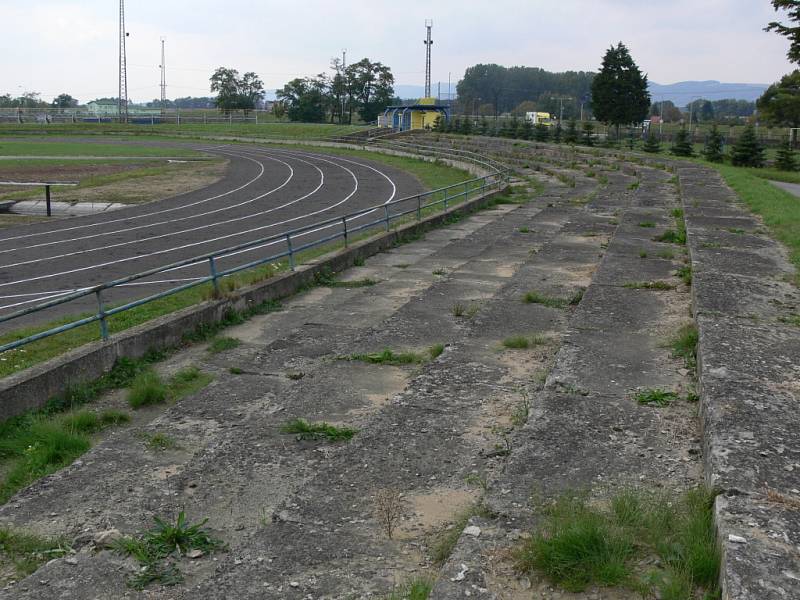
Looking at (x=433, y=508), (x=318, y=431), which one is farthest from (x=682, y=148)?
(x=433, y=508)

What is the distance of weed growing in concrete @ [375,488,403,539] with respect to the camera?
537 centimetres

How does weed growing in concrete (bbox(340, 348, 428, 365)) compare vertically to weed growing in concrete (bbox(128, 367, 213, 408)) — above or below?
above

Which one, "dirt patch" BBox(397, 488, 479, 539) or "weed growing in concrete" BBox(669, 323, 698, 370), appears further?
"weed growing in concrete" BBox(669, 323, 698, 370)

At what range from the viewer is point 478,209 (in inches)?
1043

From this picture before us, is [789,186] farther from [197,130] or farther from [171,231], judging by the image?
[197,130]

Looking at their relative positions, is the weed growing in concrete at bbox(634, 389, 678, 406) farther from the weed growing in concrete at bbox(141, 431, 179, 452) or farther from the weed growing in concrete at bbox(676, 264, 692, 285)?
the weed growing in concrete at bbox(676, 264, 692, 285)

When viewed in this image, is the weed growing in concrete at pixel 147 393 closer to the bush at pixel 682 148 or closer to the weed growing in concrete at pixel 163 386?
the weed growing in concrete at pixel 163 386

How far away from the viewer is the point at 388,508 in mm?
5512

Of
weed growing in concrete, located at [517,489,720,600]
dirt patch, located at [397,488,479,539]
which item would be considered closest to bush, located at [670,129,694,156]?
dirt patch, located at [397,488,479,539]

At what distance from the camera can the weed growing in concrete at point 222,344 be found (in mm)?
10328

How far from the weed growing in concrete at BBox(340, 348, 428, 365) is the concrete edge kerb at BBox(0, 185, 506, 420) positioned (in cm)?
256

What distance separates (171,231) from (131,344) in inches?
638

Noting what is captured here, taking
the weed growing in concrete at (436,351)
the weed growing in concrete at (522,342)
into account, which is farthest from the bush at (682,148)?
the weed growing in concrete at (436,351)

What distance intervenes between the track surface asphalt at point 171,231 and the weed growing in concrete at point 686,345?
1042 cm
